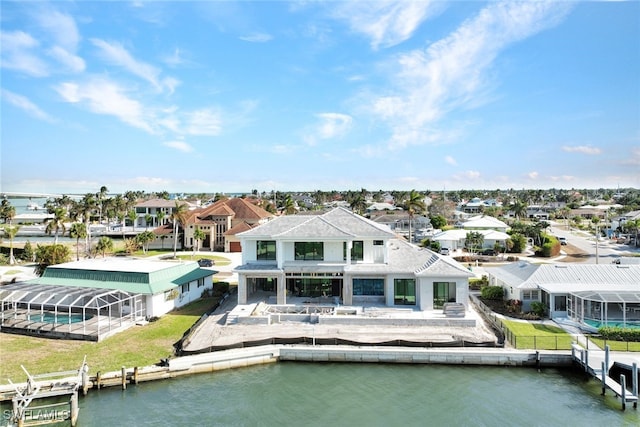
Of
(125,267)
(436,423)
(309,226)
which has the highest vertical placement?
(309,226)

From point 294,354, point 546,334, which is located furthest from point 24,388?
point 546,334

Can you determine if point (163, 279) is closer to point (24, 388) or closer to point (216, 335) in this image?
point (216, 335)

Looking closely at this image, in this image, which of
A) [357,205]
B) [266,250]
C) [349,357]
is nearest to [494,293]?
[349,357]

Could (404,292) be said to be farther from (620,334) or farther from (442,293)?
(620,334)

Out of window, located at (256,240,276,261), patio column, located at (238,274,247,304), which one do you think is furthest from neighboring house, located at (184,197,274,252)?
patio column, located at (238,274,247,304)

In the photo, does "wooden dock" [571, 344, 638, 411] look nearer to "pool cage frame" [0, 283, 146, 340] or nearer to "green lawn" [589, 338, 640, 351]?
"green lawn" [589, 338, 640, 351]

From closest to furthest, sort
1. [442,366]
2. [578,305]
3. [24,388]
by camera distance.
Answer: [24,388] → [442,366] → [578,305]
